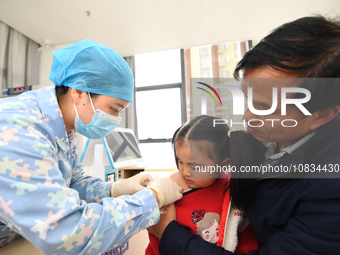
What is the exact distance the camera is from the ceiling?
231cm

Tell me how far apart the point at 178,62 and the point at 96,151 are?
2.82 metres

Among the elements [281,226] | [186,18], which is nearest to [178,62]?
[186,18]

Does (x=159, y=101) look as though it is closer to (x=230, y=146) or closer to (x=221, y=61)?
(x=221, y=61)

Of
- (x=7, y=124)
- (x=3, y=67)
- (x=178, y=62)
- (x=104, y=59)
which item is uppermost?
(x=178, y=62)

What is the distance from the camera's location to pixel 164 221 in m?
0.74

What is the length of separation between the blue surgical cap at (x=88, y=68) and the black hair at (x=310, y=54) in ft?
2.25

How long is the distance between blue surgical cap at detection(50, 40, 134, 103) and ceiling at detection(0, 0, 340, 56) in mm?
1796

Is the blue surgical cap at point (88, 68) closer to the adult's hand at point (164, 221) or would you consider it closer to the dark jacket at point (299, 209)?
the adult's hand at point (164, 221)

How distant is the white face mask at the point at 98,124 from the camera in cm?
94

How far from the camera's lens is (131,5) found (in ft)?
7.57

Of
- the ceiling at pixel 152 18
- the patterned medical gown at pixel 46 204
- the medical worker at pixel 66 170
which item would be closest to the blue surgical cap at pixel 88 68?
the medical worker at pixel 66 170

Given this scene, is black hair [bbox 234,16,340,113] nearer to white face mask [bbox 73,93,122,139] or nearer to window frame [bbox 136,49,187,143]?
white face mask [bbox 73,93,122,139]

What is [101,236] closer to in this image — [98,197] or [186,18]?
[98,197]

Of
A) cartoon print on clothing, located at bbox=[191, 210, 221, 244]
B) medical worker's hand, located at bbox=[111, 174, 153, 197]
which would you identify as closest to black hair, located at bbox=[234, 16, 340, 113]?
cartoon print on clothing, located at bbox=[191, 210, 221, 244]
